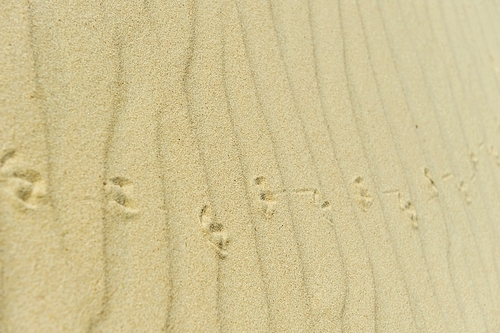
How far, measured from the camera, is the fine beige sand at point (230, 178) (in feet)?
4.10

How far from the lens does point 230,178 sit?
5.16 ft

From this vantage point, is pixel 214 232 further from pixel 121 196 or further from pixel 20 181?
pixel 20 181

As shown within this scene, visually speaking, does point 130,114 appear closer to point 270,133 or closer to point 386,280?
point 270,133

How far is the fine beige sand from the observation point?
1.25m

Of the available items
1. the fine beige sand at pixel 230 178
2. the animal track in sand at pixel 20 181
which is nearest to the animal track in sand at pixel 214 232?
the fine beige sand at pixel 230 178

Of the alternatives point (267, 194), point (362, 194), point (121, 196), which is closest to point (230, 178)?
point (267, 194)

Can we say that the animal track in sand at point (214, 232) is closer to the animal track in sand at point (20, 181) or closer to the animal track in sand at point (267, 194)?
the animal track in sand at point (267, 194)

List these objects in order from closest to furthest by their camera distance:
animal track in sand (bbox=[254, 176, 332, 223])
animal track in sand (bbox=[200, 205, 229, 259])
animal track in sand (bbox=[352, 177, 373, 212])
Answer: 1. animal track in sand (bbox=[200, 205, 229, 259])
2. animal track in sand (bbox=[254, 176, 332, 223])
3. animal track in sand (bbox=[352, 177, 373, 212])

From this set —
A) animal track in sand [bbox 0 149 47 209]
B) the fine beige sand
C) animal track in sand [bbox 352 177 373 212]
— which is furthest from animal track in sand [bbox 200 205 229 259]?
animal track in sand [bbox 352 177 373 212]

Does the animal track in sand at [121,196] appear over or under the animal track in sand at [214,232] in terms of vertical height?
over

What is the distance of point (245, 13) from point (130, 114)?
628 millimetres

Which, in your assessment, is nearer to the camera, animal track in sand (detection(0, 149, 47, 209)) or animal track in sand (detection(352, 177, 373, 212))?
animal track in sand (detection(0, 149, 47, 209))

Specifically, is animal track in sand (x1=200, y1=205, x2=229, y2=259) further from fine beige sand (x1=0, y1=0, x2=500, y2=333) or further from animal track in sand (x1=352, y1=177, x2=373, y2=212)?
animal track in sand (x1=352, y1=177, x2=373, y2=212)

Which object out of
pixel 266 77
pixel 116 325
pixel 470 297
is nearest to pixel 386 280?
pixel 470 297
